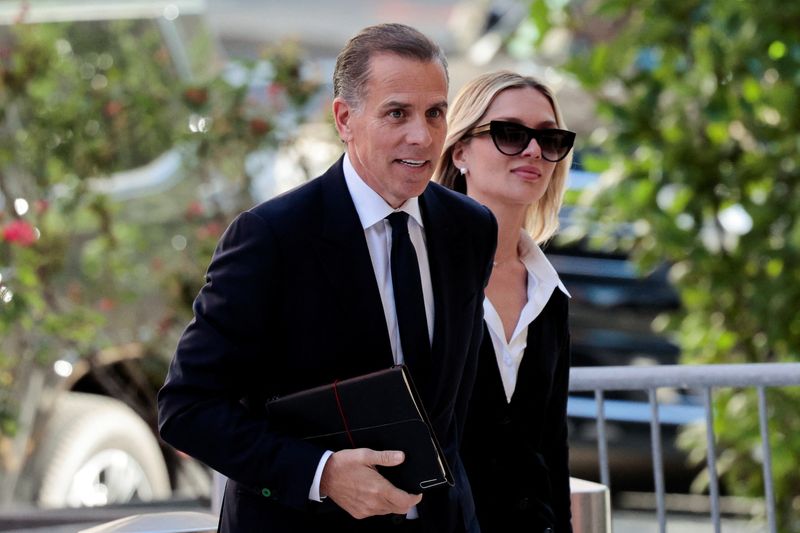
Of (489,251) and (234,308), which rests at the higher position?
(489,251)

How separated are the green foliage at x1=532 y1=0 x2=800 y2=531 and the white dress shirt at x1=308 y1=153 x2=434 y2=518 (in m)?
3.26

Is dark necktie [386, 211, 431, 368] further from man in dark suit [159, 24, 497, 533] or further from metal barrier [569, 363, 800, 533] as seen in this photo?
metal barrier [569, 363, 800, 533]

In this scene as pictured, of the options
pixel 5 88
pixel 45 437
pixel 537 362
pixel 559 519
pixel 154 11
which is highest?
pixel 154 11

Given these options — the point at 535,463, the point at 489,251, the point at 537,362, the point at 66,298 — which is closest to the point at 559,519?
the point at 535,463

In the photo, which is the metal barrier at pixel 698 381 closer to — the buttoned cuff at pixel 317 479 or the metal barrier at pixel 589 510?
the metal barrier at pixel 589 510

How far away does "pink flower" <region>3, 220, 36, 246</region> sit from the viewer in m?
5.98

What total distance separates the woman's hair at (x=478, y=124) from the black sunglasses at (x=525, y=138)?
7 centimetres

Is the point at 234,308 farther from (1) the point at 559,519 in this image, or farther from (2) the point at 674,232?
(2) the point at 674,232

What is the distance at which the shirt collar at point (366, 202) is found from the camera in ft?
6.88

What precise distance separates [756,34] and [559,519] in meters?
2.95

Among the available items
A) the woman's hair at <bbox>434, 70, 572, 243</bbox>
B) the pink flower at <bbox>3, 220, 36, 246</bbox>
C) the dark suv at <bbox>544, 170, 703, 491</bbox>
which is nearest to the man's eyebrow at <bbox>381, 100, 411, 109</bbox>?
the woman's hair at <bbox>434, 70, 572, 243</bbox>

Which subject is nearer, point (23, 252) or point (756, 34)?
point (756, 34)

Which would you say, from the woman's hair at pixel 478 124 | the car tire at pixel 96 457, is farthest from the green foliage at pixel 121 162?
the woman's hair at pixel 478 124

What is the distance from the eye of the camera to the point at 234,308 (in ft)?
6.44
